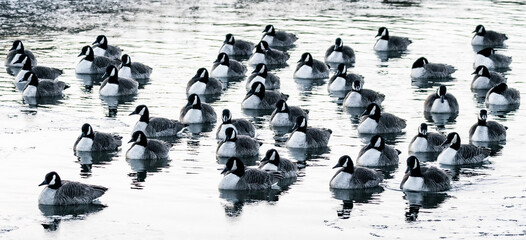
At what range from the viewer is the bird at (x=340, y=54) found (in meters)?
41.3

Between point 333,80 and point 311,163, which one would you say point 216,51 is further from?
point 311,163

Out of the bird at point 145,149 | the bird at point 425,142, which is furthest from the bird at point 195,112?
the bird at point 425,142

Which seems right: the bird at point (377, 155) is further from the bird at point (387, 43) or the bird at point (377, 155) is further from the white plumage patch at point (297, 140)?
the bird at point (387, 43)

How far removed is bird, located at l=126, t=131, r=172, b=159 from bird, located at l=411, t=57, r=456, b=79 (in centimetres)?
1380

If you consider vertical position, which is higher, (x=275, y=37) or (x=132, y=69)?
(x=275, y=37)

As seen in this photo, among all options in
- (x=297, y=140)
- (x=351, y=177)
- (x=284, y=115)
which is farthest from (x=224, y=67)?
(x=351, y=177)

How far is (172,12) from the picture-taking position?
53.6 metres

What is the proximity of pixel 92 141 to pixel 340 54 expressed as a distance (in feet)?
50.5

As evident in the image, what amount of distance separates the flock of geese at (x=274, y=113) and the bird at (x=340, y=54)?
4cm

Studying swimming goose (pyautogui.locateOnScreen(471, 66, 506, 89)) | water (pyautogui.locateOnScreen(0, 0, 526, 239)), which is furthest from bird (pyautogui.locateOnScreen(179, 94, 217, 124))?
swimming goose (pyautogui.locateOnScreen(471, 66, 506, 89))

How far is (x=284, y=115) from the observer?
31125 millimetres

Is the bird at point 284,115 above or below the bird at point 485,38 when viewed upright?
below

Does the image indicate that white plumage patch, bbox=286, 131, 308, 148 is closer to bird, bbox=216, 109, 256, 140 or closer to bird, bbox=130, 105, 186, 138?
bird, bbox=216, 109, 256, 140

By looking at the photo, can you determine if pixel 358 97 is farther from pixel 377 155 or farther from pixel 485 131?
pixel 377 155
